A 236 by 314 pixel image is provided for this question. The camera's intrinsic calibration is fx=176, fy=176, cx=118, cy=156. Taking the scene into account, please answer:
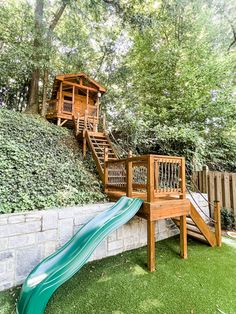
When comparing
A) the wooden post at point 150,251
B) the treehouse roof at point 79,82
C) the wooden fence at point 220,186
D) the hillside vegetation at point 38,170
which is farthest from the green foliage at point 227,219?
the treehouse roof at point 79,82

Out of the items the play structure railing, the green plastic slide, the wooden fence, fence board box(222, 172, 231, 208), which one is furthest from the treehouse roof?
the green plastic slide

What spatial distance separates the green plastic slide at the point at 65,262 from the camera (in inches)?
78.4

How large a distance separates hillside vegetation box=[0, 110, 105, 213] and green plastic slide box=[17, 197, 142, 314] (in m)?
1.06

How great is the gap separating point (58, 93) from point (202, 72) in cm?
714

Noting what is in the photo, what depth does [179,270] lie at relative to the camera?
9.99 feet

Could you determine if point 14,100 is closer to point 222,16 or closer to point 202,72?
point 202,72

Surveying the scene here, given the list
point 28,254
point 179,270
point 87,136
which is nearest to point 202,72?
point 87,136

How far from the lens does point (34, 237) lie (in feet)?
9.02

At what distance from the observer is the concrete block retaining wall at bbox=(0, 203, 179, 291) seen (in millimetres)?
2531

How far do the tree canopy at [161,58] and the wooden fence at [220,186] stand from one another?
1038 mm

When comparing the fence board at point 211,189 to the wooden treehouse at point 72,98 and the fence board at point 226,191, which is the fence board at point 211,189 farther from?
the wooden treehouse at point 72,98

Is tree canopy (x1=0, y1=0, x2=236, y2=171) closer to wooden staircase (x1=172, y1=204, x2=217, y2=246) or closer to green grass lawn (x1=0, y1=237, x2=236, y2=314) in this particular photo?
wooden staircase (x1=172, y1=204, x2=217, y2=246)

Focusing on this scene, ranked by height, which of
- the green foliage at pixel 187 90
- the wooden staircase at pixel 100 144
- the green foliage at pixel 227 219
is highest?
the green foliage at pixel 187 90

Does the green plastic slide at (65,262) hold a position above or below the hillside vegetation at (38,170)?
below
